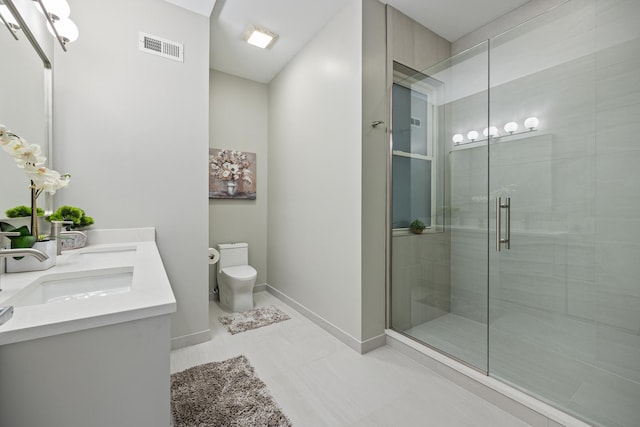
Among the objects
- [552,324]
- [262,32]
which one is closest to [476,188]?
[552,324]

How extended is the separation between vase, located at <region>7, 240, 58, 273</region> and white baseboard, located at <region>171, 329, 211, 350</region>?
1.17 meters

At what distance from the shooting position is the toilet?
281cm

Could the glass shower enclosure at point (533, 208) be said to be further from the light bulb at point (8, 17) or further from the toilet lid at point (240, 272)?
the light bulb at point (8, 17)

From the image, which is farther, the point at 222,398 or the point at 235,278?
the point at 235,278

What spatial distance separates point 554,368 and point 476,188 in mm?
1205

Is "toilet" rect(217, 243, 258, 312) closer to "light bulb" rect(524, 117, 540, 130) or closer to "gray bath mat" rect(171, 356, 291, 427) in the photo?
"gray bath mat" rect(171, 356, 291, 427)

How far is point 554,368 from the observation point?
1639 mm

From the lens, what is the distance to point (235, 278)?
2758mm

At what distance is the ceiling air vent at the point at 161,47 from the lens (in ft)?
6.84

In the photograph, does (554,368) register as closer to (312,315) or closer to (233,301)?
(312,315)

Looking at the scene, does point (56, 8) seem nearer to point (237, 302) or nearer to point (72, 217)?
point (72, 217)

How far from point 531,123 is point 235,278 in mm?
2736

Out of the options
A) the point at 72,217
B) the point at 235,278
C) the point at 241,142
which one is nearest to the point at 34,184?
the point at 72,217

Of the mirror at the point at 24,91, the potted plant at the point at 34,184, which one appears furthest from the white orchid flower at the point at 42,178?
the mirror at the point at 24,91
